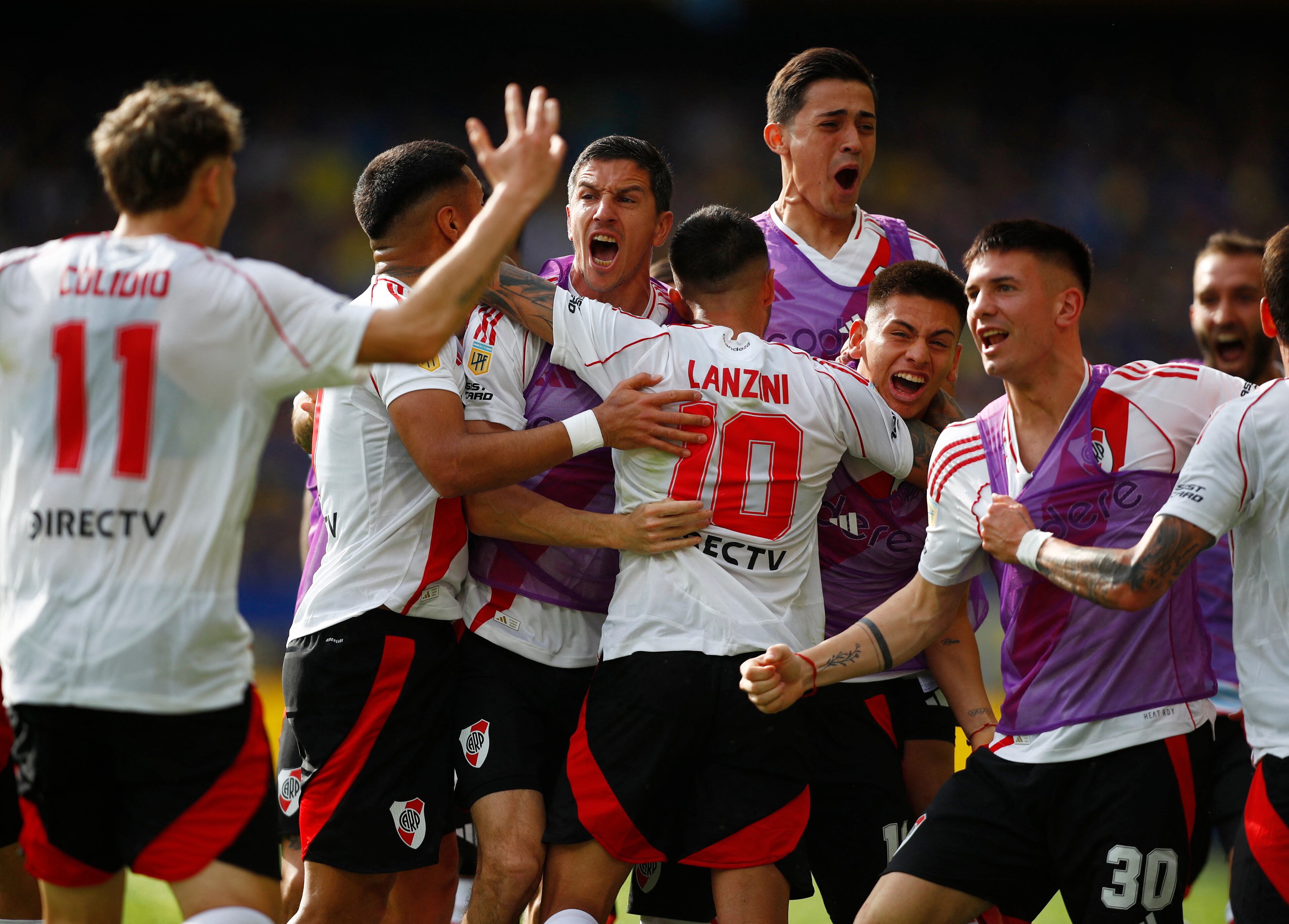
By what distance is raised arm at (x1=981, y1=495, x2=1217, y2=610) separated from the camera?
3.66 m

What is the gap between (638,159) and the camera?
524 centimetres

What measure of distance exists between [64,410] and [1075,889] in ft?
10.9

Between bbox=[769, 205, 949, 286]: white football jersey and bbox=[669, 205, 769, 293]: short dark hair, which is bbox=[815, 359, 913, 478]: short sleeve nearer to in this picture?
bbox=[669, 205, 769, 293]: short dark hair

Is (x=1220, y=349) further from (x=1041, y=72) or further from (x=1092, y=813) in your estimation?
(x=1041, y=72)

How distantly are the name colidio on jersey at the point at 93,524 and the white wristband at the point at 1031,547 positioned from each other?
255cm

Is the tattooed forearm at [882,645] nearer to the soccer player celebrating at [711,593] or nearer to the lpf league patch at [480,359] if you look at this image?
the soccer player celebrating at [711,593]

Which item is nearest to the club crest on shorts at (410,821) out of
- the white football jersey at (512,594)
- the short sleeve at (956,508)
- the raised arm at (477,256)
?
the white football jersey at (512,594)

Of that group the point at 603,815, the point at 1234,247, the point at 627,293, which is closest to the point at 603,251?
the point at 627,293

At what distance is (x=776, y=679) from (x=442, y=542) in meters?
1.37

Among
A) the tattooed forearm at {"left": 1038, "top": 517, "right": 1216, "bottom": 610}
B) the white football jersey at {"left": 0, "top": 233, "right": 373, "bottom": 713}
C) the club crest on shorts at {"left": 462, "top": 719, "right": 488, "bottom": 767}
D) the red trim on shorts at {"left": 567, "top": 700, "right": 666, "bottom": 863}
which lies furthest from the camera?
the club crest on shorts at {"left": 462, "top": 719, "right": 488, "bottom": 767}

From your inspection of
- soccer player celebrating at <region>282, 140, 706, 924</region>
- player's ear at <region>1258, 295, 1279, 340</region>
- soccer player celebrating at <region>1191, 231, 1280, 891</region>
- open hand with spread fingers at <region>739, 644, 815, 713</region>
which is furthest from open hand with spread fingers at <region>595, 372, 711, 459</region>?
soccer player celebrating at <region>1191, 231, 1280, 891</region>

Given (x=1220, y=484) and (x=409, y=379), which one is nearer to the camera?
(x=1220, y=484)

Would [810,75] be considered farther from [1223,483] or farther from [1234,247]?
[1223,483]

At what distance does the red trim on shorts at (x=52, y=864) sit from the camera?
320cm
